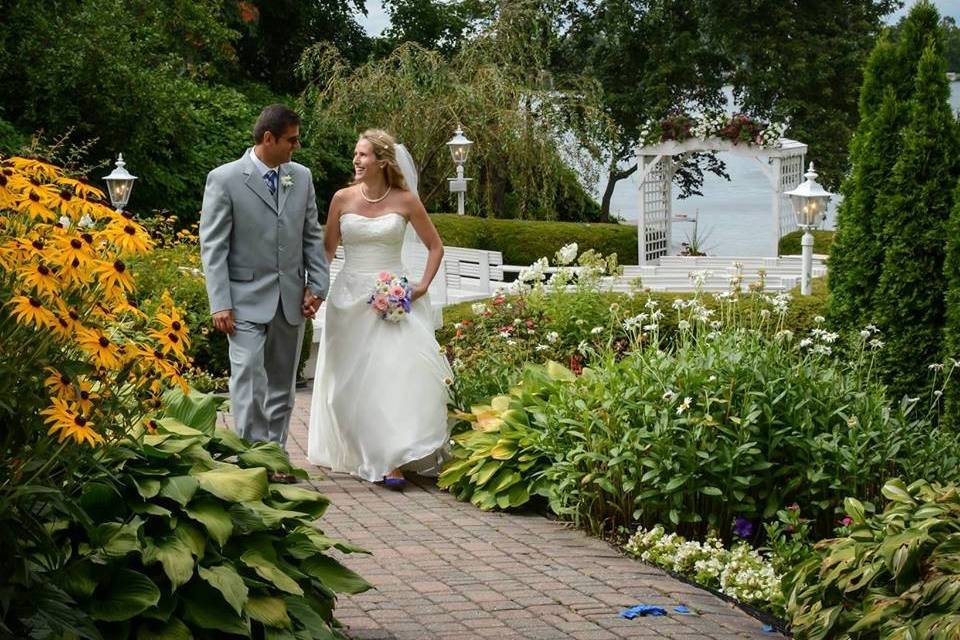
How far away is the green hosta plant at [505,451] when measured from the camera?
7.17 m

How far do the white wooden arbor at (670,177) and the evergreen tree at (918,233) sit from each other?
1260cm

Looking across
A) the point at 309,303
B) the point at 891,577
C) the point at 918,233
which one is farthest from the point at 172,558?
the point at 918,233

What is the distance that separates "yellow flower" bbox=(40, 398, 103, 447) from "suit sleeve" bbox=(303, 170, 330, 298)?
3961 mm

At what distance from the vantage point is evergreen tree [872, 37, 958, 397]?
871 centimetres

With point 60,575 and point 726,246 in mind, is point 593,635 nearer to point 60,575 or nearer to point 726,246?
point 60,575

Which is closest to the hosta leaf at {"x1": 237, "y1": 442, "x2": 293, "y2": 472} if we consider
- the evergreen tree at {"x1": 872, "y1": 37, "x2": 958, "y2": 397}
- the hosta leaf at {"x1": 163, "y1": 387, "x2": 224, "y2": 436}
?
the hosta leaf at {"x1": 163, "y1": 387, "x2": 224, "y2": 436}

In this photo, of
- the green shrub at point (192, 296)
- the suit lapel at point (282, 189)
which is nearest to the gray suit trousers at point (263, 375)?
the suit lapel at point (282, 189)

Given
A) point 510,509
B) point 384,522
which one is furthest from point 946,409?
point 384,522

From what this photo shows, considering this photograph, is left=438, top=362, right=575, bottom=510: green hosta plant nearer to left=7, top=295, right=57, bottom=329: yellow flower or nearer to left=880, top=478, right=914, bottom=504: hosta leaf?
left=880, top=478, right=914, bottom=504: hosta leaf

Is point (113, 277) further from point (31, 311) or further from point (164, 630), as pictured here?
point (164, 630)

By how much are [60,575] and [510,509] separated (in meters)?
3.51

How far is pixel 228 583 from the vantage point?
4.12 metres

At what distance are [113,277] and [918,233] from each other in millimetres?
6444

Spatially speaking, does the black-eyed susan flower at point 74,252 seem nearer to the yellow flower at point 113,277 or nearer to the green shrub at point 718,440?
the yellow flower at point 113,277
